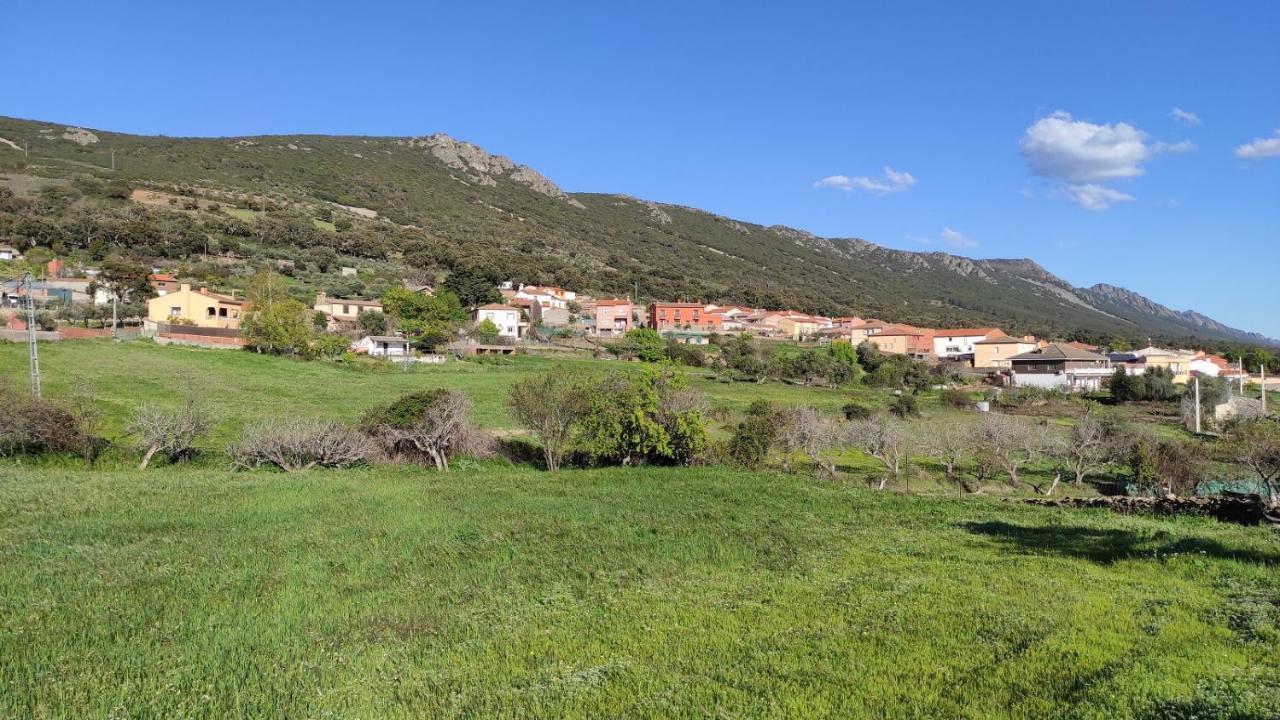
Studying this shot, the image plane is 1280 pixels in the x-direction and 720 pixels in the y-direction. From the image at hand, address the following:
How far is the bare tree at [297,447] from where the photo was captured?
929 inches

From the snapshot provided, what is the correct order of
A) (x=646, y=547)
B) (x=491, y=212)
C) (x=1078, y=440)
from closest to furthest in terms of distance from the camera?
(x=646, y=547) < (x=1078, y=440) < (x=491, y=212)

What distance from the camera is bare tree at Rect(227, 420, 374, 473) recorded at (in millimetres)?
23594

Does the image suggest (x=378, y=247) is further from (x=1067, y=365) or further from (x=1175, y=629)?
(x=1175, y=629)

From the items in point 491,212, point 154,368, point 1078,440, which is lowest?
point 1078,440

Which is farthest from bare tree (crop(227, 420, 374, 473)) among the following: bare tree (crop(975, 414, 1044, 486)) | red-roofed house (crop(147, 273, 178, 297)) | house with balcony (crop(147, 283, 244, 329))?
red-roofed house (crop(147, 273, 178, 297))

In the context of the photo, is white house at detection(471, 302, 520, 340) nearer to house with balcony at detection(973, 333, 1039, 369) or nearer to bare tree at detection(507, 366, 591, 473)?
bare tree at detection(507, 366, 591, 473)

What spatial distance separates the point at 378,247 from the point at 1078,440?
325 feet

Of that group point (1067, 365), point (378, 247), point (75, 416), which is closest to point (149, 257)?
point (378, 247)

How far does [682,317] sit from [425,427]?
8442 cm

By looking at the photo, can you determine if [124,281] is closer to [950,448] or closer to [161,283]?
[161,283]

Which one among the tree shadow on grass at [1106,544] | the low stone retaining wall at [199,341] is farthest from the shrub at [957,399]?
the low stone retaining wall at [199,341]

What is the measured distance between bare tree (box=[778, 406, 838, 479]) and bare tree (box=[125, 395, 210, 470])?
21.6 m

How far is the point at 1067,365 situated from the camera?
81312 mm

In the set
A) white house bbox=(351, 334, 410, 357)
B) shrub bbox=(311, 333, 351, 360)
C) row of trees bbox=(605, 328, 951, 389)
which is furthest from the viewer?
row of trees bbox=(605, 328, 951, 389)
